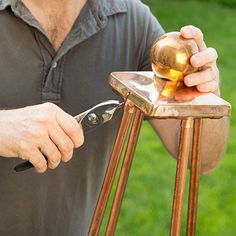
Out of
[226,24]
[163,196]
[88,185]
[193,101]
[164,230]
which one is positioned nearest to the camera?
[193,101]

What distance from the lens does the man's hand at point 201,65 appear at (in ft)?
2.77

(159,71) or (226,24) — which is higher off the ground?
(159,71)

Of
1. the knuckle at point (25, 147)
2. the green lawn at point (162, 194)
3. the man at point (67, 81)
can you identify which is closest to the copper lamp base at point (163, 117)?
the knuckle at point (25, 147)

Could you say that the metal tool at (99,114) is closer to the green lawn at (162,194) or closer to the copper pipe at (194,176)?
the copper pipe at (194,176)

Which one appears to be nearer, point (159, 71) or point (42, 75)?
point (159, 71)

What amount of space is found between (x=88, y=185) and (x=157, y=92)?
52 centimetres

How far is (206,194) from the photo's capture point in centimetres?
279

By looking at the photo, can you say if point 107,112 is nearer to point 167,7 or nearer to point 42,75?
point 42,75

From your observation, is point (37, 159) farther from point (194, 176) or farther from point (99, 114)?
point (194, 176)

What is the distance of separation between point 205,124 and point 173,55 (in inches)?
12.7

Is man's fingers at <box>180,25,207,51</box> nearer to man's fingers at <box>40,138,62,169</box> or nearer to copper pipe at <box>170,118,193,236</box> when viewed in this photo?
copper pipe at <box>170,118,193,236</box>

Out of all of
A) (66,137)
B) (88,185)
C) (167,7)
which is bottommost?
(167,7)

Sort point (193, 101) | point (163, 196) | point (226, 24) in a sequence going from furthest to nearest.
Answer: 1. point (226, 24)
2. point (163, 196)
3. point (193, 101)

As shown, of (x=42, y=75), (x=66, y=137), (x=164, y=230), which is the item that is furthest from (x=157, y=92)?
(x=164, y=230)
